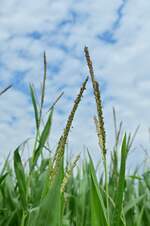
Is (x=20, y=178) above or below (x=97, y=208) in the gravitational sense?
above

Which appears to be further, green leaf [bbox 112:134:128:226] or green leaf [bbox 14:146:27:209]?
green leaf [bbox 14:146:27:209]

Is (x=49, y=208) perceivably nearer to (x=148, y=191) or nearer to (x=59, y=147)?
(x=59, y=147)

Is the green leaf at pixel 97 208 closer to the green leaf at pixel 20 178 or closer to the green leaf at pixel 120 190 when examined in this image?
the green leaf at pixel 120 190

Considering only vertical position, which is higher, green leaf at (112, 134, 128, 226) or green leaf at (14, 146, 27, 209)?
green leaf at (14, 146, 27, 209)

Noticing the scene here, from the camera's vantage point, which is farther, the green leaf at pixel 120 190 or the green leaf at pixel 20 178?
the green leaf at pixel 20 178

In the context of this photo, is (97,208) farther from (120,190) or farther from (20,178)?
(20,178)

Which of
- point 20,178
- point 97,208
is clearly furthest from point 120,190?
point 20,178

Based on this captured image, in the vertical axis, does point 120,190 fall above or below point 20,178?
below

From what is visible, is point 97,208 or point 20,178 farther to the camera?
point 20,178

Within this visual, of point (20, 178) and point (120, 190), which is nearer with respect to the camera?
point (120, 190)

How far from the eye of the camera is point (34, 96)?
169 cm

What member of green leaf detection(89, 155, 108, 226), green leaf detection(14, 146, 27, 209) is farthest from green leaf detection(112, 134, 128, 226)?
green leaf detection(14, 146, 27, 209)

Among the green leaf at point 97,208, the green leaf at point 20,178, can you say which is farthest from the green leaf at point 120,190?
the green leaf at point 20,178

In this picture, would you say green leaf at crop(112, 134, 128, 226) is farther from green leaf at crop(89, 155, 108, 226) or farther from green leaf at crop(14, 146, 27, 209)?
green leaf at crop(14, 146, 27, 209)
